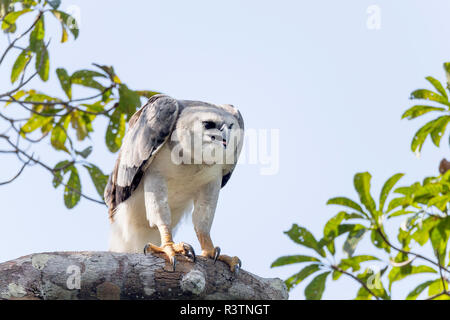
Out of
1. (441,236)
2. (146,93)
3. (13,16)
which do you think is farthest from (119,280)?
(441,236)

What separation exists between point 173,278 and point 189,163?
1.21 metres

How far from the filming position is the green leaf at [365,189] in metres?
5.30

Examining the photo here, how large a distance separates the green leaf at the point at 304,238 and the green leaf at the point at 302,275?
0.42ft

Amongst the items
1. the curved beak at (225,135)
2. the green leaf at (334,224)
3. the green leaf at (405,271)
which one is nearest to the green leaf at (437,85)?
the green leaf at (334,224)

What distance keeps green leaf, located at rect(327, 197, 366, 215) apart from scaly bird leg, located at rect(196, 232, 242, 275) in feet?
3.84

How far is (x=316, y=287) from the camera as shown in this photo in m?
5.22

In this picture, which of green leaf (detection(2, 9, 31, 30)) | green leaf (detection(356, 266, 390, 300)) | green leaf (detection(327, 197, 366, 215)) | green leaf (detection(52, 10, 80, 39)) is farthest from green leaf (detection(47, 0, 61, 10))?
green leaf (detection(356, 266, 390, 300))

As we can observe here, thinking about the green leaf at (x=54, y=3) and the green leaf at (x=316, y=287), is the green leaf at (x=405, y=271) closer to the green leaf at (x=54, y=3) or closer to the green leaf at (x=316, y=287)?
the green leaf at (x=316, y=287)

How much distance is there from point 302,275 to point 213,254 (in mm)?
1105

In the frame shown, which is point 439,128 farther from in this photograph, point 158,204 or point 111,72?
point 111,72

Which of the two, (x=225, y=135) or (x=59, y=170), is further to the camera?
(x=59, y=170)

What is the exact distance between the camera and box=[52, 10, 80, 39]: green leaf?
5.18 meters
